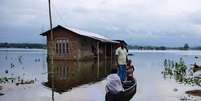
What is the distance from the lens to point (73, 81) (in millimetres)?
23266

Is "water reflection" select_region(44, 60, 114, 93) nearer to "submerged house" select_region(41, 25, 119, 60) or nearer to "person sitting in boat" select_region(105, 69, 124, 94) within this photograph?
"submerged house" select_region(41, 25, 119, 60)

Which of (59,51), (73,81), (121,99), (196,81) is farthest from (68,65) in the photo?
(121,99)

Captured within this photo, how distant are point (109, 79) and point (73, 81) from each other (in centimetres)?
1250

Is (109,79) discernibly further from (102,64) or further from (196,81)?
(102,64)

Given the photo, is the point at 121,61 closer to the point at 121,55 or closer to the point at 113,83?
the point at 121,55

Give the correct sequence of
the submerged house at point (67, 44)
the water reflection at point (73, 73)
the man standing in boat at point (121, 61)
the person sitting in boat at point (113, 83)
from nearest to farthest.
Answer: the person sitting in boat at point (113, 83), the man standing in boat at point (121, 61), the water reflection at point (73, 73), the submerged house at point (67, 44)

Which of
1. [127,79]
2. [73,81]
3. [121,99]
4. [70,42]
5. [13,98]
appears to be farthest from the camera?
[70,42]

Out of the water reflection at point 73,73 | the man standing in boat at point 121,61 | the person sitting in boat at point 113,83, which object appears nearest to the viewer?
the person sitting in boat at point 113,83

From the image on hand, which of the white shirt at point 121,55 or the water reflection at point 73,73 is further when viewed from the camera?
the water reflection at point 73,73

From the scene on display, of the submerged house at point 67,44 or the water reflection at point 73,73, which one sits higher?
the submerged house at point 67,44

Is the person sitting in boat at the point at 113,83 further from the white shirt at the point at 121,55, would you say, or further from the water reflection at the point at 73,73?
the water reflection at the point at 73,73

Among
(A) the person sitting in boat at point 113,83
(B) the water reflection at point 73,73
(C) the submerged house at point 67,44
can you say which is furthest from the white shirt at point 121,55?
(C) the submerged house at point 67,44

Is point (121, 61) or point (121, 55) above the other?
point (121, 55)

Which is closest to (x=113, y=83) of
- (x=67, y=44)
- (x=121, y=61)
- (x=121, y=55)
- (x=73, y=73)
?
(x=121, y=55)
